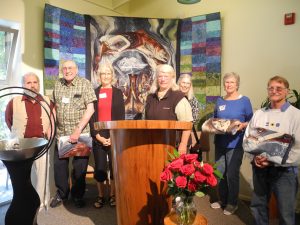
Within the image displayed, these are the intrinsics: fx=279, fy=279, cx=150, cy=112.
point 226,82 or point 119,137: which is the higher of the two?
point 226,82

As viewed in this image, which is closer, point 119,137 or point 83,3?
point 119,137

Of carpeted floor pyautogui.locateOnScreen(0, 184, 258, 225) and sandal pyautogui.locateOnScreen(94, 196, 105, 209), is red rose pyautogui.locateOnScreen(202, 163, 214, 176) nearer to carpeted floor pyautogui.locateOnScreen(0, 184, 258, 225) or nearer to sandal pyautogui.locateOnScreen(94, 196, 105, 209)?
carpeted floor pyautogui.locateOnScreen(0, 184, 258, 225)

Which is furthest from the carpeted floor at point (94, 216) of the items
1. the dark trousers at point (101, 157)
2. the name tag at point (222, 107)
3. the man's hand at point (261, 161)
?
the name tag at point (222, 107)

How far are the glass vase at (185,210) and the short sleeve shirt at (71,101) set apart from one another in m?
1.71

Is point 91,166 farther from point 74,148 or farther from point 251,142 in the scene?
point 251,142

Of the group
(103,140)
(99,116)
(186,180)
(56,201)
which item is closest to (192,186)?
(186,180)

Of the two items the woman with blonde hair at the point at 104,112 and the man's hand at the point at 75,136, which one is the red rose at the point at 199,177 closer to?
the woman with blonde hair at the point at 104,112

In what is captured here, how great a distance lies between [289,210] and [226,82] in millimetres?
1283

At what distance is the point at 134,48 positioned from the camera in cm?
391

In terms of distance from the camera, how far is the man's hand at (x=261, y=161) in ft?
6.47

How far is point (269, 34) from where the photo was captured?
318 centimetres

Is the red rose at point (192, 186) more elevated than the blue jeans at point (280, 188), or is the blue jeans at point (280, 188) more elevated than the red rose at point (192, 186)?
the red rose at point (192, 186)

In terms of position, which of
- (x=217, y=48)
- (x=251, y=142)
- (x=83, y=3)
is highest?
(x=83, y=3)

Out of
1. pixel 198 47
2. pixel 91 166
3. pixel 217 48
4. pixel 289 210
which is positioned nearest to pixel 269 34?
pixel 217 48
